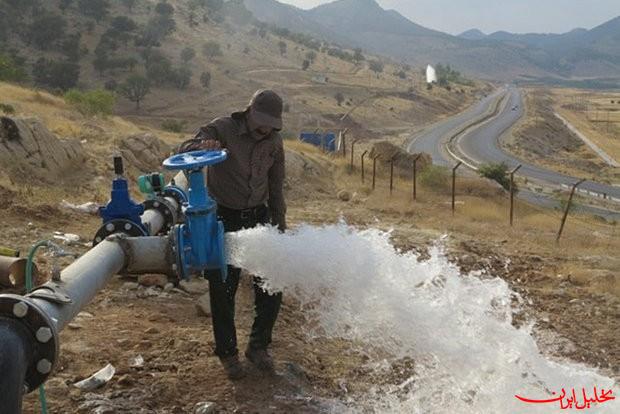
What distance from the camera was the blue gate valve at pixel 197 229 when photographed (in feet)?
9.59

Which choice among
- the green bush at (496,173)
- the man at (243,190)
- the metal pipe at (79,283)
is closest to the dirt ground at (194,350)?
the man at (243,190)

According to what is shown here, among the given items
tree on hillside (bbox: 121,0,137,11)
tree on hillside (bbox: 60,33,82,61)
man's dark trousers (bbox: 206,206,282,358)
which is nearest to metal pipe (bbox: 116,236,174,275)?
man's dark trousers (bbox: 206,206,282,358)

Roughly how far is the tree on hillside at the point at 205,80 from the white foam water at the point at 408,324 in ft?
200

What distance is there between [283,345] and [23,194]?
5.25 m

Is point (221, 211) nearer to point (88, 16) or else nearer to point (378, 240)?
point (378, 240)

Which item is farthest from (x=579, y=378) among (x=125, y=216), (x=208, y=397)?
(x=125, y=216)

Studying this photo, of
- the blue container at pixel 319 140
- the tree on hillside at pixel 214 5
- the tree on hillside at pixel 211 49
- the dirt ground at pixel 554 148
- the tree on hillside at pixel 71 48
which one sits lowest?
the dirt ground at pixel 554 148

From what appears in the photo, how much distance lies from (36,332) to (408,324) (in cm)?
240

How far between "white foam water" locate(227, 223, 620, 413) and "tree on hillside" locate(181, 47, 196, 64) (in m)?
67.6

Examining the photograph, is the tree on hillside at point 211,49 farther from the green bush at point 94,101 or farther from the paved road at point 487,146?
the green bush at point 94,101

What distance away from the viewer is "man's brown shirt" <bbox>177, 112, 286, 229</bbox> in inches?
155

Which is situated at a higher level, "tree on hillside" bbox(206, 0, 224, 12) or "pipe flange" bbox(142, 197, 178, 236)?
"tree on hillside" bbox(206, 0, 224, 12)

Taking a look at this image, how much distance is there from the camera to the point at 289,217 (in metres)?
12.4

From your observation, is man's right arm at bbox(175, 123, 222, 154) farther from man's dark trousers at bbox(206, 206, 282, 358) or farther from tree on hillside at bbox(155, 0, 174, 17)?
tree on hillside at bbox(155, 0, 174, 17)
